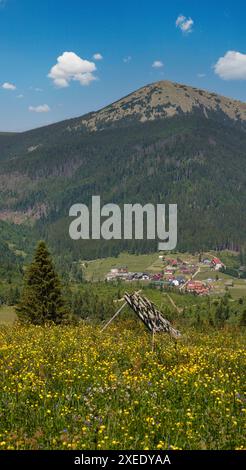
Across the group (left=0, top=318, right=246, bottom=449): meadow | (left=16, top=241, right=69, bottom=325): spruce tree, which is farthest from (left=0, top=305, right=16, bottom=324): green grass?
(left=0, top=318, right=246, bottom=449): meadow

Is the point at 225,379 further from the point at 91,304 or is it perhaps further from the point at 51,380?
the point at 91,304

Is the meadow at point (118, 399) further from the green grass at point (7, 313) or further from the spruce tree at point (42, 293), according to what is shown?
the green grass at point (7, 313)

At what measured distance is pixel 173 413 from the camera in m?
10.5

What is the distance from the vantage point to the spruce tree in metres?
48.2

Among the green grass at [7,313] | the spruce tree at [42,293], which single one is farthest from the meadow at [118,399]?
the green grass at [7,313]

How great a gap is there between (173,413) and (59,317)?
39902 millimetres

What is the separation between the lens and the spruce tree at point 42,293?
158 feet

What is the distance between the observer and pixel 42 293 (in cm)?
4934


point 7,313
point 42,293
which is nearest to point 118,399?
point 42,293

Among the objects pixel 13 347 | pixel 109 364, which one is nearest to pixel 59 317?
pixel 13 347

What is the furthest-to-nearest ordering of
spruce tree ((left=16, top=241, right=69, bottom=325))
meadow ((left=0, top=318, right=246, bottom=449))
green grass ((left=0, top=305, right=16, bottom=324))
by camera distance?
green grass ((left=0, top=305, right=16, bottom=324)), spruce tree ((left=16, top=241, right=69, bottom=325)), meadow ((left=0, top=318, right=246, bottom=449))

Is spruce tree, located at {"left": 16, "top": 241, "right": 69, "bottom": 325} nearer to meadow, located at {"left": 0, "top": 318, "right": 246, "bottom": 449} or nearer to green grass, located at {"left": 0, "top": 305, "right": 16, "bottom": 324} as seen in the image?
meadow, located at {"left": 0, "top": 318, "right": 246, "bottom": 449}

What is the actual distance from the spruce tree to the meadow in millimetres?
31389

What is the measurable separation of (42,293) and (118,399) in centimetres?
3913
